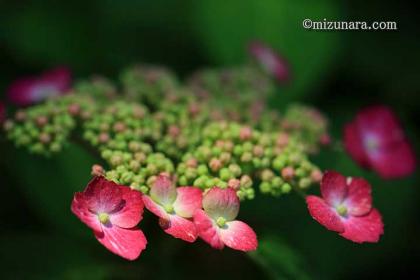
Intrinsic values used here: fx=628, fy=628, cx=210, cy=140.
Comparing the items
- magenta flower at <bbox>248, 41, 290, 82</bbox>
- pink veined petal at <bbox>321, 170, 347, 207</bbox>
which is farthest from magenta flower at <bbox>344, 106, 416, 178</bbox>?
pink veined petal at <bbox>321, 170, 347, 207</bbox>

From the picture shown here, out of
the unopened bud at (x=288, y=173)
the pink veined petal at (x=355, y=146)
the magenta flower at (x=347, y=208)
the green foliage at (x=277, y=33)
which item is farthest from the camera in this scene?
the green foliage at (x=277, y=33)

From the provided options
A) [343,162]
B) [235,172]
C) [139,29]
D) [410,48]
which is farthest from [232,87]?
[410,48]

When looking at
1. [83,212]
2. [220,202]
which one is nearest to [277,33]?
[220,202]

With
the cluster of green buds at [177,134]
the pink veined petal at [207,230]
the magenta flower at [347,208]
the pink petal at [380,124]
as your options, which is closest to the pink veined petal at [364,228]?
the magenta flower at [347,208]

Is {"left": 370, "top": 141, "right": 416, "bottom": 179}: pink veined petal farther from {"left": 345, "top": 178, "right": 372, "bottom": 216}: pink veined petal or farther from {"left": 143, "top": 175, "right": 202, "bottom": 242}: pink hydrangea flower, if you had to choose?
{"left": 143, "top": 175, "right": 202, "bottom": 242}: pink hydrangea flower

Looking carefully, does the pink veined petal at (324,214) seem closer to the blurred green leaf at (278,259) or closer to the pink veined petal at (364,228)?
the pink veined petal at (364,228)

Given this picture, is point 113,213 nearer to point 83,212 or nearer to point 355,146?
point 83,212
